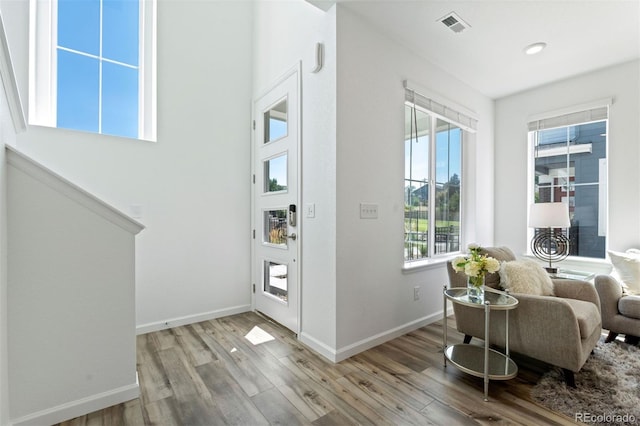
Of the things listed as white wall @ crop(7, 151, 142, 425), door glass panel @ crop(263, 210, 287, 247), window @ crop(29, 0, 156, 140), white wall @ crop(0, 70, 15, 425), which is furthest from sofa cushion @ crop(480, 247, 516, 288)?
window @ crop(29, 0, 156, 140)

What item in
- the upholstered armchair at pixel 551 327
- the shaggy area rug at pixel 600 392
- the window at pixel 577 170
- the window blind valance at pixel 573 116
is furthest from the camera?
the window at pixel 577 170

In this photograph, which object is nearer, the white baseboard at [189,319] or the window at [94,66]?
the window at [94,66]

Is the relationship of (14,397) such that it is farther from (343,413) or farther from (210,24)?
(210,24)

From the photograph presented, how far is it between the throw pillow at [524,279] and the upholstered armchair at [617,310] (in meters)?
0.59

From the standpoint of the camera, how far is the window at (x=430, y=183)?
3.11 metres

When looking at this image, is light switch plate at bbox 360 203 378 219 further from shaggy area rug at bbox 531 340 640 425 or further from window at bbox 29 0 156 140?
window at bbox 29 0 156 140

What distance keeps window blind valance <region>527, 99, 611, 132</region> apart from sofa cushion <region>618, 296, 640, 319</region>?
208 centimetres

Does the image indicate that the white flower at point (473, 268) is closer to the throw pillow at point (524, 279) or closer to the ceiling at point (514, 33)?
the throw pillow at point (524, 279)

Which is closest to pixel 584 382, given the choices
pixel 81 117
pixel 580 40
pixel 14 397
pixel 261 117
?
pixel 580 40

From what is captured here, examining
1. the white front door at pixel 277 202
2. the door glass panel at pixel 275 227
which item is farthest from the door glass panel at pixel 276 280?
the door glass panel at pixel 275 227

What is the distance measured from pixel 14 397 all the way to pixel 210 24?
362cm

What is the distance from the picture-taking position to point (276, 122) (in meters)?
3.18

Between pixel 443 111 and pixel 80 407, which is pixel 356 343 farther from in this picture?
pixel 443 111

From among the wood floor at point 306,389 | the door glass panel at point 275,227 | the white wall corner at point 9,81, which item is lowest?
the wood floor at point 306,389
